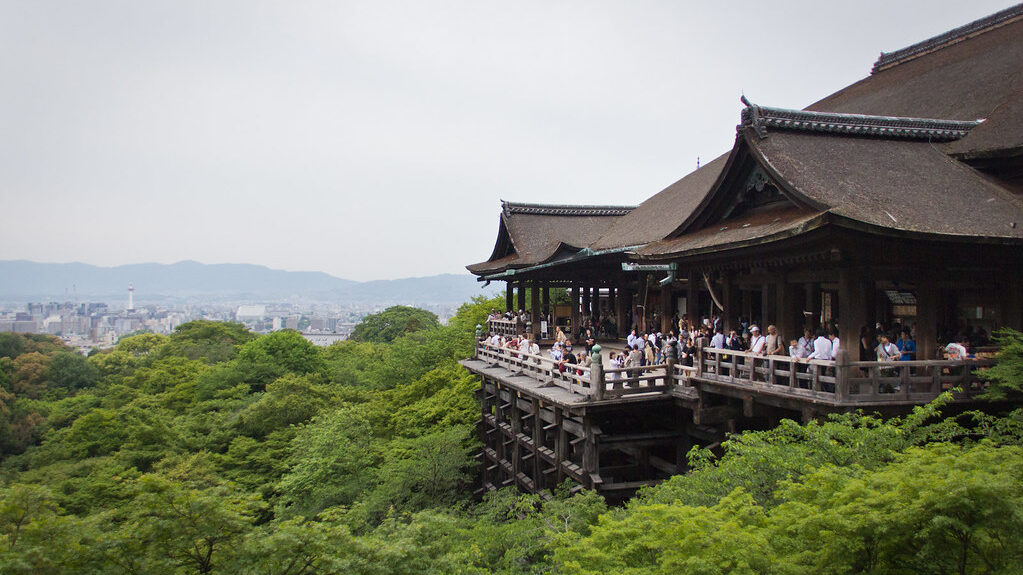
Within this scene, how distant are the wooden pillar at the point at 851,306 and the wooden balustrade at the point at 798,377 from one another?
18.8 inches

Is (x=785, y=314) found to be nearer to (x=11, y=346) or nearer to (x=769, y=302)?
(x=769, y=302)

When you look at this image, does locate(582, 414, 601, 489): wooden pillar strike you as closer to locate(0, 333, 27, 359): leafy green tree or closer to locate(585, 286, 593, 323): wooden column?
locate(585, 286, 593, 323): wooden column

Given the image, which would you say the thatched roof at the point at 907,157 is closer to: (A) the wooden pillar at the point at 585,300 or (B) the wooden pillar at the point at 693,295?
A: (B) the wooden pillar at the point at 693,295

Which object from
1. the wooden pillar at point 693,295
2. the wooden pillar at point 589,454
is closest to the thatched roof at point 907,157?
the wooden pillar at point 693,295

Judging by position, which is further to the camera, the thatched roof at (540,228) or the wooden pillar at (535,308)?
the thatched roof at (540,228)

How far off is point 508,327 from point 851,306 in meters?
15.8

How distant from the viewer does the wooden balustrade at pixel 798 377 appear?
897cm

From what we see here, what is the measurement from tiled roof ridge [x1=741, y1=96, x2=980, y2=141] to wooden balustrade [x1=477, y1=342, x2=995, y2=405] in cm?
465


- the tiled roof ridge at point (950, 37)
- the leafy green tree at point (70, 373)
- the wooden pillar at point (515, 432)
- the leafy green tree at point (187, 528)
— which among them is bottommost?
the leafy green tree at point (70, 373)

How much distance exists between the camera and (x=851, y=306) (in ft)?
31.8

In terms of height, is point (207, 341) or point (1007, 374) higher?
point (1007, 374)

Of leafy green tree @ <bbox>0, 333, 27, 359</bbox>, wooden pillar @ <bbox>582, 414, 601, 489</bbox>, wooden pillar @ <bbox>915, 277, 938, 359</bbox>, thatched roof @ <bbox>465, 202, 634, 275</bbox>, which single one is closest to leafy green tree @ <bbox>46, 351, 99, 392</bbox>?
leafy green tree @ <bbox>0, 333, 27, 359</bbox>

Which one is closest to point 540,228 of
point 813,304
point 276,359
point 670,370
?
point 670,370

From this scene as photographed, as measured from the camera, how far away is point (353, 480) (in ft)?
65.3
